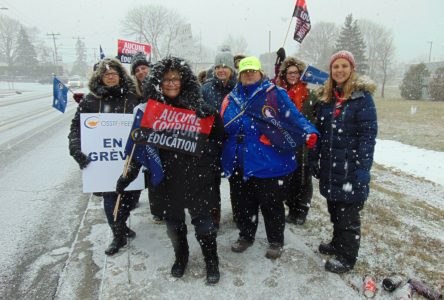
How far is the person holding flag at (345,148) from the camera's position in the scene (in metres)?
2.81

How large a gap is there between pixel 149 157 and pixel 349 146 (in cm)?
170

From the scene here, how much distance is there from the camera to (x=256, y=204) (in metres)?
3.50

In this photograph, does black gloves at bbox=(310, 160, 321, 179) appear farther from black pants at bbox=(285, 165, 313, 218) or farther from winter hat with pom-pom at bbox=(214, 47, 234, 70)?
winter hat with pom-pom at bbox=(214, 47, 234, 70)

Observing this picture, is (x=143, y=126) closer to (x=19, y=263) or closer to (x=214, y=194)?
(x=214, y=194)

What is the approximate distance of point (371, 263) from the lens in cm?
322

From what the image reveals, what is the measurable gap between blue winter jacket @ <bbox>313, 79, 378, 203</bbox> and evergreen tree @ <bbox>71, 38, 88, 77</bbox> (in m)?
106

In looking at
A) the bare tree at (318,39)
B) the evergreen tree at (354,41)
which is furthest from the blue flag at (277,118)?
the bare tree at (318,39)

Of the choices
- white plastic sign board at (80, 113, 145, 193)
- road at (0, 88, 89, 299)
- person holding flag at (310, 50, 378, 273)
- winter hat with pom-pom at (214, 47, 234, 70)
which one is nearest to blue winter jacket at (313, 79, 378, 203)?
person holding flag at (310, 50, 378, 273)

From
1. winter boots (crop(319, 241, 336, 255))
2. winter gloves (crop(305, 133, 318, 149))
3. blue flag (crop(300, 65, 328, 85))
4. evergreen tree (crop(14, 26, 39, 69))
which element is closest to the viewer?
winter gloves (crop(305, 133, 318, 149))

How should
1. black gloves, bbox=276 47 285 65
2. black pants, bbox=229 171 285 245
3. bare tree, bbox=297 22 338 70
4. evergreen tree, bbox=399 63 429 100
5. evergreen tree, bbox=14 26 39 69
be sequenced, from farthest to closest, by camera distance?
1. bare tree, bbox=297 22 338 70
2. evergreen tree, bbox=14 26 39 69
3. evergreen tree, bbox=399 63 429 100
4. black gloves, bbox=276 47 285 65
5. black pants, bbox=229 171 285 245

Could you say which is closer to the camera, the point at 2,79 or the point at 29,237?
the point at 29,237

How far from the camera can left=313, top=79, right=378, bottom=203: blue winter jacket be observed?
2797mm

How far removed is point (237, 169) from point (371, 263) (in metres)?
1.55

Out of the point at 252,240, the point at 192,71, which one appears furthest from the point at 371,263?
the point at 192,71
